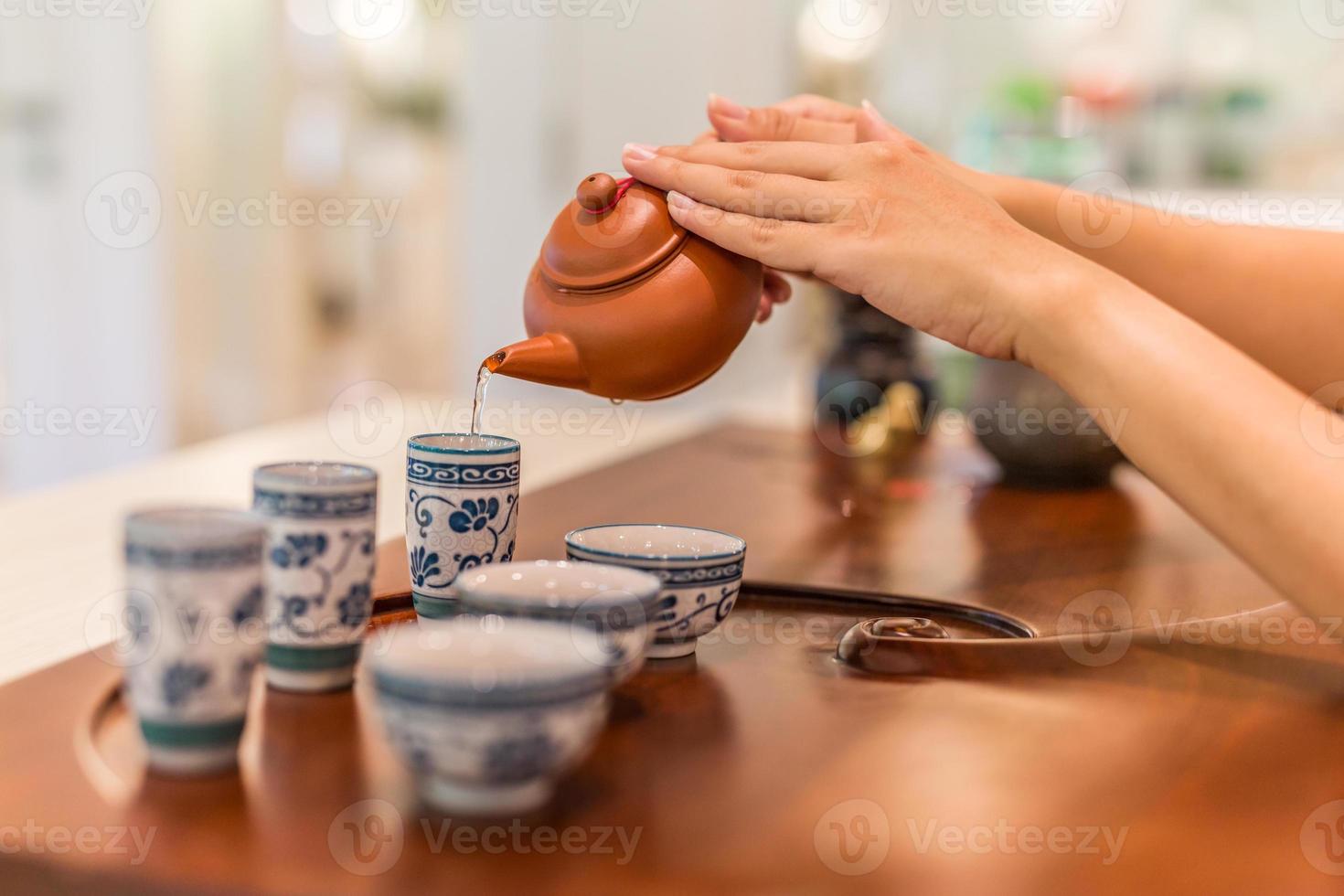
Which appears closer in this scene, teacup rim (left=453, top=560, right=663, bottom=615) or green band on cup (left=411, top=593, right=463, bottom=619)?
teacup rim (left=453, top=560, right=663, bottom=615)

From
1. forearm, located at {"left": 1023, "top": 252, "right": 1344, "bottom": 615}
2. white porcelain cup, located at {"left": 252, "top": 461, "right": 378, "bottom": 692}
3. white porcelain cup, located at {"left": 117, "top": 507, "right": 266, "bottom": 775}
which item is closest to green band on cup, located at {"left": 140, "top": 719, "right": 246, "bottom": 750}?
white porcelain cup, located at {"left": 117, "top": 507, "right": 266, "bottom": 775}

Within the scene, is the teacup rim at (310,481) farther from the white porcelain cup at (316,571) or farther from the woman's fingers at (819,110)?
the woman's fingers at (819,110)

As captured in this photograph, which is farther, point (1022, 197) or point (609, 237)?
point (1022, 197)

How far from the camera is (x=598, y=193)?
3.13 ft

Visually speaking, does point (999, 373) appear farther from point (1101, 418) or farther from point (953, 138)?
point (953, 138)

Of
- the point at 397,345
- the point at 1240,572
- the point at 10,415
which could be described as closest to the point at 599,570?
the point at 1240,572

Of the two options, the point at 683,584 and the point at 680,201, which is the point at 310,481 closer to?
the point at 683,584

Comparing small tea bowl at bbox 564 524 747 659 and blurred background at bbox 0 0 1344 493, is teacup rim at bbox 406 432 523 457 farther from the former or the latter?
blurred background at bbox 0 0 1344 493

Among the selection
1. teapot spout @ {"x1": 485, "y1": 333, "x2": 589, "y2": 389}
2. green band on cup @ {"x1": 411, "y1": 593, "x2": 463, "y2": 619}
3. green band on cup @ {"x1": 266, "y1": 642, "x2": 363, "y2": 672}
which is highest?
teapot spout @ {"x1": 485, "y1": 333, "x2": 589, "y2": 389}

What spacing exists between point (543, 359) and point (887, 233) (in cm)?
26

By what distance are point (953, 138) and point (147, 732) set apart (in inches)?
204

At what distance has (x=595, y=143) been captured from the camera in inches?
153

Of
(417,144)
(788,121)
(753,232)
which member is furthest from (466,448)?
(417,144)

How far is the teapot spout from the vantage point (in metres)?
0.97
